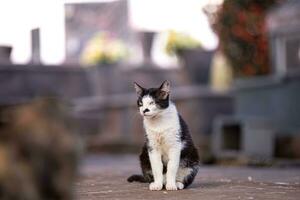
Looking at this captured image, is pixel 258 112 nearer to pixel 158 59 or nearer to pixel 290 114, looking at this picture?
pixel 290 114

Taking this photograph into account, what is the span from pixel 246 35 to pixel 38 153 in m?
12.6

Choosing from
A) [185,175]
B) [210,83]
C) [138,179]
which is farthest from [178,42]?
[185,175]


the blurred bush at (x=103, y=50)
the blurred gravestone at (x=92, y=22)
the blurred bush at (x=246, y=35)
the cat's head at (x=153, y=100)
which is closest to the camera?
the cat's head at (x=153, y=100)

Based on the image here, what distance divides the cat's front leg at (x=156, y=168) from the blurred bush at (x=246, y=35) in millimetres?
9077

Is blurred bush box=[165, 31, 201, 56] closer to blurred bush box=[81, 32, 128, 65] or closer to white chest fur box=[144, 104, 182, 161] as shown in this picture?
blurred bush box=[81, 32, 128, 65]

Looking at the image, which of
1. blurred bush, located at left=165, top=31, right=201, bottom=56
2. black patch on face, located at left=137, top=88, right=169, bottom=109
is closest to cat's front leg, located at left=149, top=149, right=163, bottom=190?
black patch on face, located at left=137, top=88, right=169, bottom=109

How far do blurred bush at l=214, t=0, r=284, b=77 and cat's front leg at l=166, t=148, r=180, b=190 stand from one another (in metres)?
9.06

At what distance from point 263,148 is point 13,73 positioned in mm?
6677

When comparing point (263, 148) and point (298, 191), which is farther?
point (263, 148)

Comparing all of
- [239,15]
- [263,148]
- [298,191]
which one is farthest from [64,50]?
[298,191]

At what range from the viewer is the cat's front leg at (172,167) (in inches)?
226

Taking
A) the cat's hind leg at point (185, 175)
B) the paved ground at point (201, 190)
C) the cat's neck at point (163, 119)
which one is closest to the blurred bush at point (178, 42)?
the paved ground at point (201, 190)

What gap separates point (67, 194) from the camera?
2.94 metres

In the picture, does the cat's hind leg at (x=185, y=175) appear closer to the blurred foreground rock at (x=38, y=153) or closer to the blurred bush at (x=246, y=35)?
the blurred foreground rock at (x=38, y=153)
